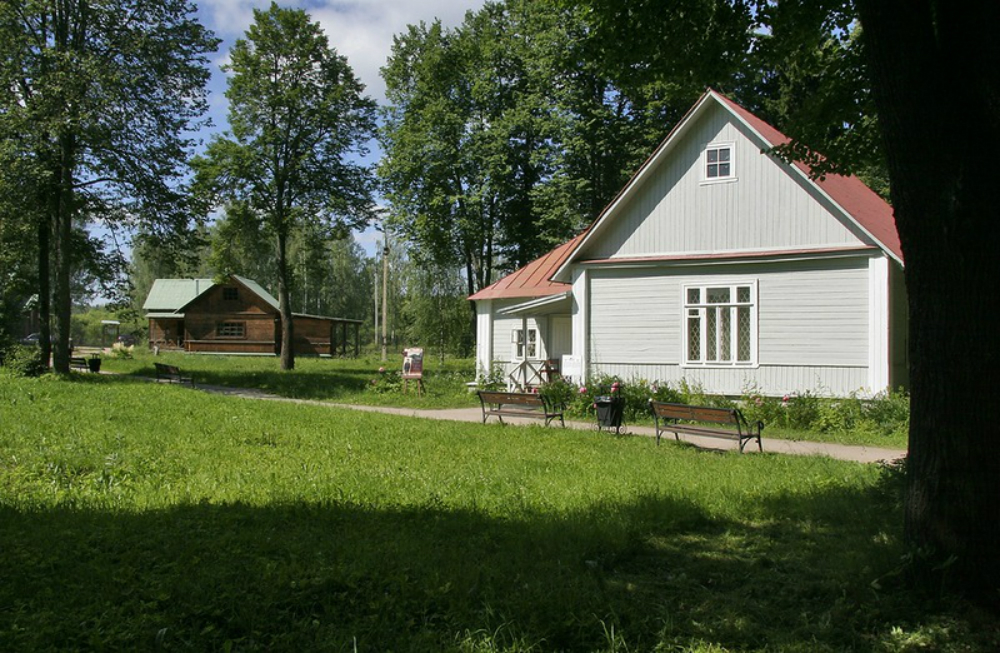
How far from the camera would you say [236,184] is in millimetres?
30922

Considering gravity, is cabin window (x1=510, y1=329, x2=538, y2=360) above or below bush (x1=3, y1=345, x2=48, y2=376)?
above

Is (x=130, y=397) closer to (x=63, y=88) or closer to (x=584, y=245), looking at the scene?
(x=63, y=88)

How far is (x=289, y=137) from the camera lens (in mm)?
31172

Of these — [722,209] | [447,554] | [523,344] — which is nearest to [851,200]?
[722,209]

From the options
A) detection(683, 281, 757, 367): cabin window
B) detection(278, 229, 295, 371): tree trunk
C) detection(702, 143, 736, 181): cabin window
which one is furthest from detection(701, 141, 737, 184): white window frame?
detection(278, 229, 295, 371): tree trunk

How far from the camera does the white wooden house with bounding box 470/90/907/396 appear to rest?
15.0 meters

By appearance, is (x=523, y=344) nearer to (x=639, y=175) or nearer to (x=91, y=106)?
(x=639, y=175)

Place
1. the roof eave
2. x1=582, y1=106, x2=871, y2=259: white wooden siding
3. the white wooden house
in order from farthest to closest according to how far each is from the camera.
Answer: the roof eave
x1=582, y1=106, x2=871, y2=259: white wooden siding
the white wooden house

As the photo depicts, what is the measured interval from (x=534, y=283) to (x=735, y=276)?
8.09m

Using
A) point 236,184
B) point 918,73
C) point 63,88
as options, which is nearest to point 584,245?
point 918,73

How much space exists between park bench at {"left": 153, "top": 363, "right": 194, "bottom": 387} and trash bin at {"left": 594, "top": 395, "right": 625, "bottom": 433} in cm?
1519

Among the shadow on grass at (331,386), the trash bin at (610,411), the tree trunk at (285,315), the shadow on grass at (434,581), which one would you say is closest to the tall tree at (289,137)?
the tree trunk at (285,315)

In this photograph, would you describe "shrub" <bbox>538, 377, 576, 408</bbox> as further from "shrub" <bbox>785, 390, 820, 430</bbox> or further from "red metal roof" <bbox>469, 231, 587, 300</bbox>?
"red metal roof" <bbox>469, 231, 587, 300</bbox>

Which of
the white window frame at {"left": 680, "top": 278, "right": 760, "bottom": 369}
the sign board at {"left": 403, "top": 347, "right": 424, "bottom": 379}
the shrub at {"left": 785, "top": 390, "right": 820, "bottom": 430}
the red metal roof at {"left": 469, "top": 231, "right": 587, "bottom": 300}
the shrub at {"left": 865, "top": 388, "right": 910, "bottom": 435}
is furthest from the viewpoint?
the red metal roof at {"left": 469, "top": 231, "right": 587, "bottom": 300}
